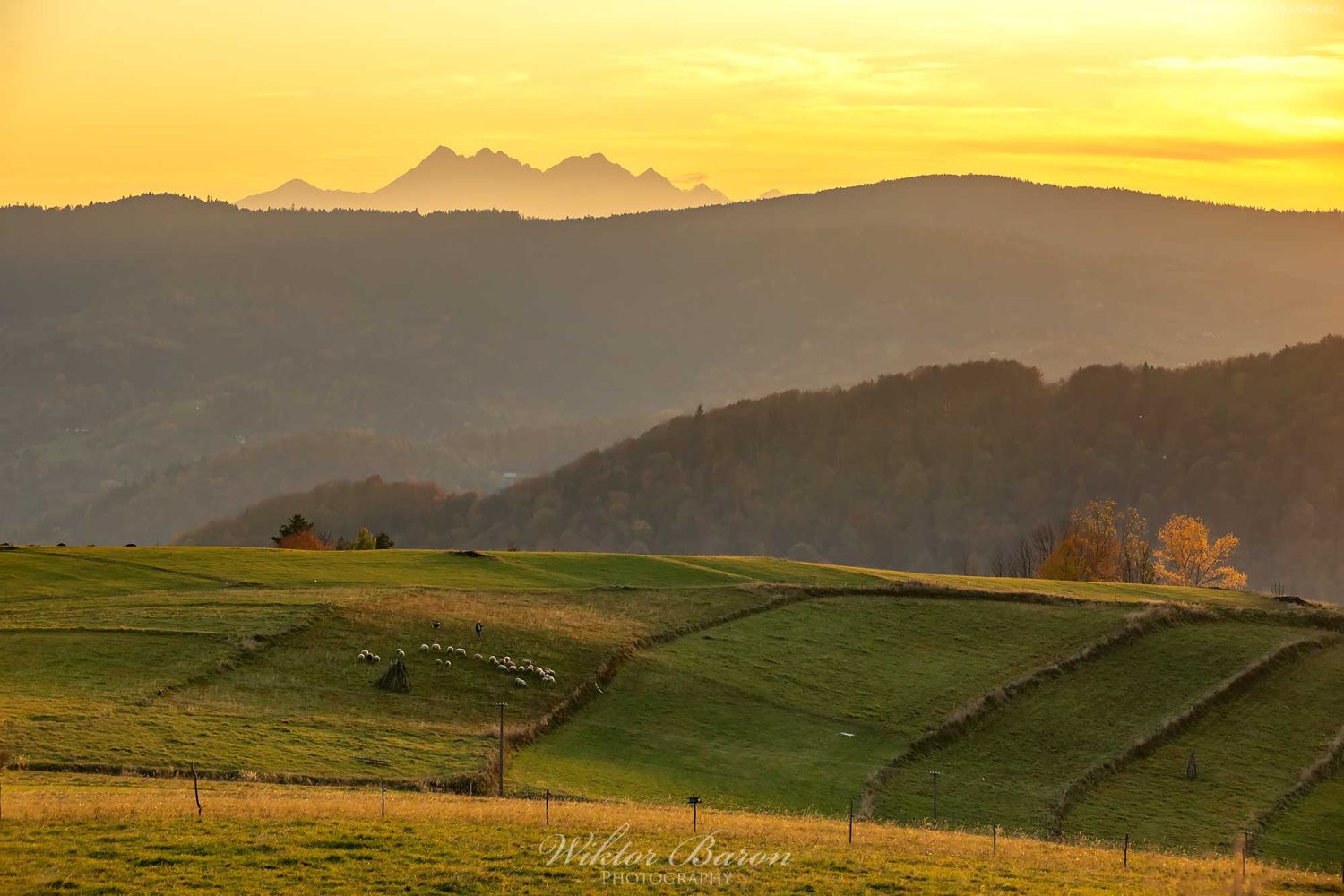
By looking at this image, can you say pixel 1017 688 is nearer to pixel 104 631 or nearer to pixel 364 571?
pixel 364 571

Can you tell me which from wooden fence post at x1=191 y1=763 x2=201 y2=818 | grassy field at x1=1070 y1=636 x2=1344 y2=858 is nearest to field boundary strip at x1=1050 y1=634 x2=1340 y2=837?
grassy field at x1=1070 y1=636 x2=1344 y2=858

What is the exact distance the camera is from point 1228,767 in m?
61.2

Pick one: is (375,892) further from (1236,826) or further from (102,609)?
(102,609)

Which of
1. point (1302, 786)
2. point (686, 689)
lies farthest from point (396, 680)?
point (1302, 786)

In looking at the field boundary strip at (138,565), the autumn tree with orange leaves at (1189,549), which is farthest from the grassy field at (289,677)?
the autumn tree with orange leaves at (1189,549)

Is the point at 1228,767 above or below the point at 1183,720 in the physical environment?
below

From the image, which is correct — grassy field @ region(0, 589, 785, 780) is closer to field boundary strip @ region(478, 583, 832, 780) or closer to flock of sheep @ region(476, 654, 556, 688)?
flock of sheep @ region(476, 654, 556, 688)

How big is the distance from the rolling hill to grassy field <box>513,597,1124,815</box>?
0.19 m

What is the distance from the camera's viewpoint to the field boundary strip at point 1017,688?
186 feet

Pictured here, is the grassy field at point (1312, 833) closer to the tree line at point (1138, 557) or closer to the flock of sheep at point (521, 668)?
the flock of sheep at point (521, 668)

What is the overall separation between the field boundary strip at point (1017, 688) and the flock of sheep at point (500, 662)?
1502 centimetres

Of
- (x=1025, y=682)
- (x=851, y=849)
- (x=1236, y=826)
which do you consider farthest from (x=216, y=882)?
(x=1025, y=682)

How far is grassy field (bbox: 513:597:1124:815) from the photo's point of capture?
5281cm

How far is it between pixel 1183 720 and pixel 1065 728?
6243 millimetres
